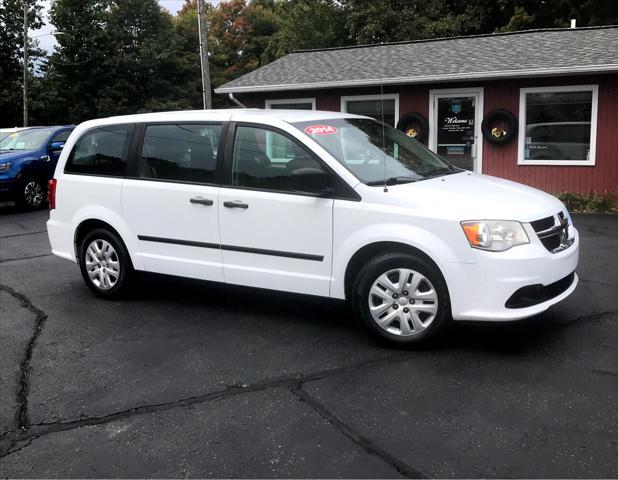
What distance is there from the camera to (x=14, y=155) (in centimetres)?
1373

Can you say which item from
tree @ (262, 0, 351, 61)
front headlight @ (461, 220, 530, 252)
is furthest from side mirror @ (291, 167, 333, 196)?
tree @ (262, 0, 351, 61)

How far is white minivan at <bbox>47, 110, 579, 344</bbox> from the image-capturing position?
4.45 meters

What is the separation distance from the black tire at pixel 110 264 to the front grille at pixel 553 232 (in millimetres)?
3559

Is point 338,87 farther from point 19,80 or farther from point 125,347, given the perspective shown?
point 19,80

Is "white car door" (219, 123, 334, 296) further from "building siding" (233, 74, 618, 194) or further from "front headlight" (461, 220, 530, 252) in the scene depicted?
"building siding" (233, 74, 618, 194)

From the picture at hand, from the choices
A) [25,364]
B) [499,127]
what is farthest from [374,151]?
[499,127]

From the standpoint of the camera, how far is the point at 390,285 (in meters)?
4.67

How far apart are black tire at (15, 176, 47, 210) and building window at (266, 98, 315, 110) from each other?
5510 mm

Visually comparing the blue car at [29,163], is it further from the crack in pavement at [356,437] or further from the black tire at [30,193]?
the crack in pavement at [356,437]

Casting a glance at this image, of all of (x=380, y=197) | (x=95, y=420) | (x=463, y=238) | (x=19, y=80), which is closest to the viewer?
(x=95, y=420)

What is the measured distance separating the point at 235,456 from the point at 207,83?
17.0 meters

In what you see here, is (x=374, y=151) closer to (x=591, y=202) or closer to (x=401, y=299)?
(x=401, y=299)

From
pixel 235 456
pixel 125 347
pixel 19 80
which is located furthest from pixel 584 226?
pixel 19 80

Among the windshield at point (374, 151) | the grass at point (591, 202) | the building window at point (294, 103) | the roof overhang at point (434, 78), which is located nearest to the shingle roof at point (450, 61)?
the roof overhang at point (434, 78)
